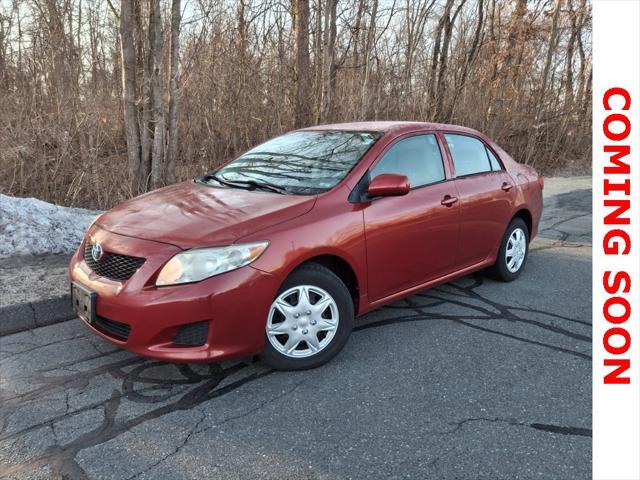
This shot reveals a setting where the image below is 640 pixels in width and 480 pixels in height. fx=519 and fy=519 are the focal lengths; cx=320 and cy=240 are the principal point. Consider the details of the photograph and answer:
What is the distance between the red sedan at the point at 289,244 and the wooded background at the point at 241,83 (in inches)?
161

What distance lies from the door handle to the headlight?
76.3 inches

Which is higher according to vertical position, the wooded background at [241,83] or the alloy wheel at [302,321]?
the wooded background at [241,83]

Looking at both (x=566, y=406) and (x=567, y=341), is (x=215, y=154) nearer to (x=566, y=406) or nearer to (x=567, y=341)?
(x=567, y=341)

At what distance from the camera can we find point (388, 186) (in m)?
3.60

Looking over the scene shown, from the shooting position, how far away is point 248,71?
33.2 feet

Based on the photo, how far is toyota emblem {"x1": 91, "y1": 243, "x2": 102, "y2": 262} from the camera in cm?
332

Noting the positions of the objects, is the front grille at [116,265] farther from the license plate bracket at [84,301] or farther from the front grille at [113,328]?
the front grille at [113,328]

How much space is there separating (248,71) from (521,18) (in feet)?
31.5

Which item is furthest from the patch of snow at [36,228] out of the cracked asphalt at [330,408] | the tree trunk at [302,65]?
the tree trunk at [302,65]

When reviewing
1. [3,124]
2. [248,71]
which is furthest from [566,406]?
[248,71]

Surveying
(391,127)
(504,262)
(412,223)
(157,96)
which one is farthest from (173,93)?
(504,262)

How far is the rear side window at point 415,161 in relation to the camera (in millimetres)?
→ 3998

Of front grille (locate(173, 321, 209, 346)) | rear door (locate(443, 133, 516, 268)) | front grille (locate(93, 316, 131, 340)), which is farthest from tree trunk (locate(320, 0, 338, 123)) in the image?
front grille (locate(173, 321, 209, 346))

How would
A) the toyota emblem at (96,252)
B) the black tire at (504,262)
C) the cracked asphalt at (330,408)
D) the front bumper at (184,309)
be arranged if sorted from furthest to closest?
the black tire at (504,262) → the toyota emblem at (96,252) → the front bumper at (184,309) → the cracked asphalt at (330,408)
